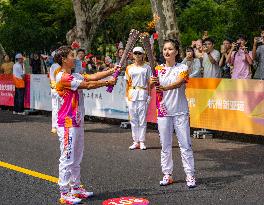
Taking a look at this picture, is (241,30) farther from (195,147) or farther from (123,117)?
(195,147)

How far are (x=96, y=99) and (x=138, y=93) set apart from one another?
4948mm

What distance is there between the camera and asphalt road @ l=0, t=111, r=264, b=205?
777 cm

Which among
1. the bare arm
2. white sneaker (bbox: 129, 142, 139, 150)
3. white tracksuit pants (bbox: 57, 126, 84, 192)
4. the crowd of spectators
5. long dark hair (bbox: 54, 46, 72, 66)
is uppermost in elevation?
the crowd of spectators

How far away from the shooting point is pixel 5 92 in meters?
20.6

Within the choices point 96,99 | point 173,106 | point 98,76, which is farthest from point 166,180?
point 96,99

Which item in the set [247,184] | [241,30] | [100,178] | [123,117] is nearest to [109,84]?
[100,178]

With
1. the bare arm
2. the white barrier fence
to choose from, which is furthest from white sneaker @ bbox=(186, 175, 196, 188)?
the white barrier fence

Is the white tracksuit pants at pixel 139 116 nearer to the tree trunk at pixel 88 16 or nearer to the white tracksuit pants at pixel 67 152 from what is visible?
the white tracksuit pants at pixel 67 152

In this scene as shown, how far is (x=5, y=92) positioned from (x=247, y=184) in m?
13.7

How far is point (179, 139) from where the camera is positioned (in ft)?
27.5

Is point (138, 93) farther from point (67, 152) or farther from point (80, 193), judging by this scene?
point (67, 152)

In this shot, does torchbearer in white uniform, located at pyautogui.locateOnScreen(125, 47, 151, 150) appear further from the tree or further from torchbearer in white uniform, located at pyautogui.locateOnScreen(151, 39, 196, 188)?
the tree

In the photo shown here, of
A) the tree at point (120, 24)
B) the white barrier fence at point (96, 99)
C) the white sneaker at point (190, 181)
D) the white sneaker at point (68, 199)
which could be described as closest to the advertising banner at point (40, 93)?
the white barrier fence at point (96, 99)

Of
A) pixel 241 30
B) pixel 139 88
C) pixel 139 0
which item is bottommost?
pixel 139 88
